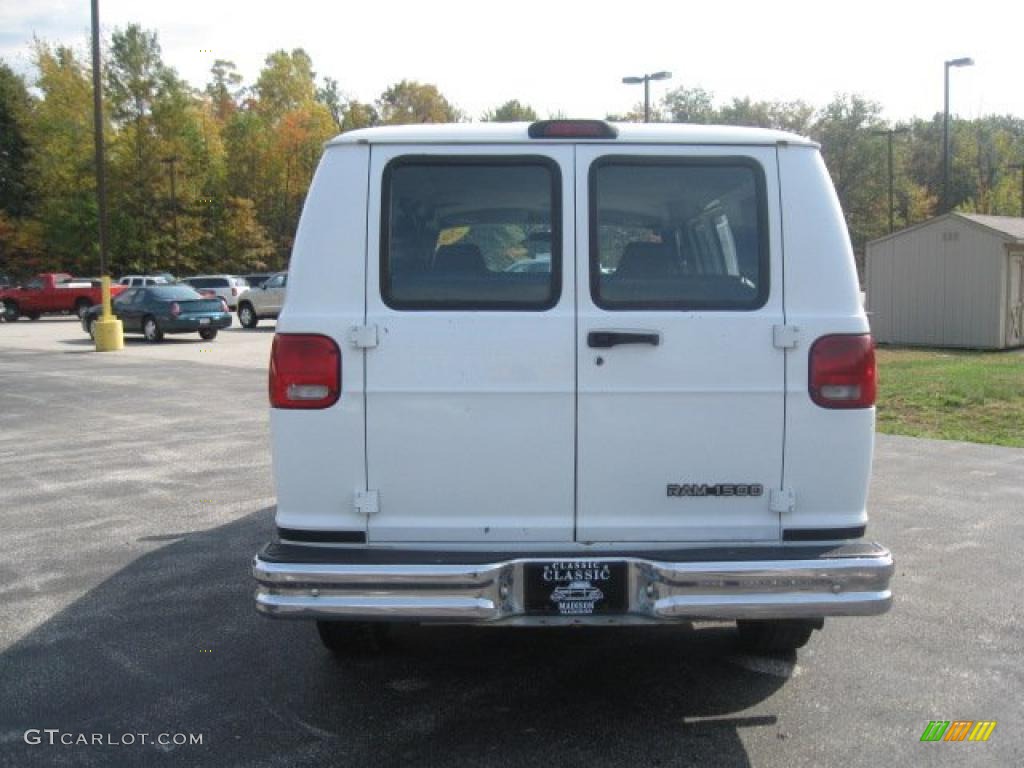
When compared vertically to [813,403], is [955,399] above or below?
below

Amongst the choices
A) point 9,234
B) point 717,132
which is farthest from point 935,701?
point 9,234

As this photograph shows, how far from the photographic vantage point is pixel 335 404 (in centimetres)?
370

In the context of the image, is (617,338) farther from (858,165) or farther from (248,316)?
(858,165)

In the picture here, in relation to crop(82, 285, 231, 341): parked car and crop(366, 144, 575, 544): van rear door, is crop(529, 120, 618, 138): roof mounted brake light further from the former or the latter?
crop(82, 285, 231, 341): parked car

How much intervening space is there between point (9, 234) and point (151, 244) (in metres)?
8.52

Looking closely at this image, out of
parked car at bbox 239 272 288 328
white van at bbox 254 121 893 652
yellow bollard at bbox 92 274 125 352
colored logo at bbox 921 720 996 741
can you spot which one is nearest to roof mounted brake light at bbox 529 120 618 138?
white van at bbox 254 121 893 652

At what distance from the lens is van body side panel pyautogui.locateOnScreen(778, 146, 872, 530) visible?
371 cm

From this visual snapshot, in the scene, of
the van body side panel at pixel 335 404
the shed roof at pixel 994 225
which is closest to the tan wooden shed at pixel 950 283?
the shed roof at pixel 994 225

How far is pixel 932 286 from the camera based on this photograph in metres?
23.0

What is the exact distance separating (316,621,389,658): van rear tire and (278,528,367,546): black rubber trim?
32.5 inches

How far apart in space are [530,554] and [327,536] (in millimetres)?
751

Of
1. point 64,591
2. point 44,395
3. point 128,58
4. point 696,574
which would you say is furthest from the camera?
point 128,58

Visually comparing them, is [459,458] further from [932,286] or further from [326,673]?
[932,286]

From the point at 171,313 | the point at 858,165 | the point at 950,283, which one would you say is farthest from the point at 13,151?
the point at 950,283
